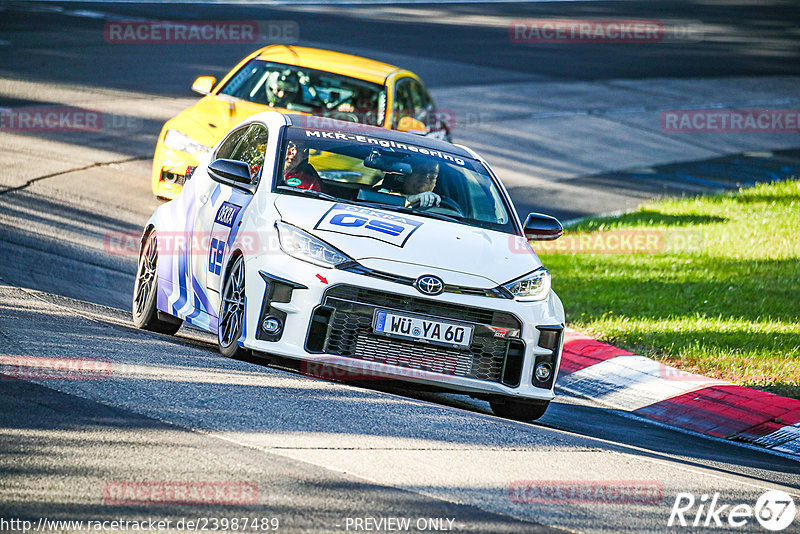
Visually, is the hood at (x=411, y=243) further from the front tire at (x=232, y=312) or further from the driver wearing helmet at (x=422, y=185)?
the front tire at (x=232, y=312)

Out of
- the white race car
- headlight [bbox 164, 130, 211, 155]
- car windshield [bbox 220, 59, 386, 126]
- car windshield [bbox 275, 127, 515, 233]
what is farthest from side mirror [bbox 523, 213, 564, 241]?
car windshield [bbox 220, 59, 386, 126]

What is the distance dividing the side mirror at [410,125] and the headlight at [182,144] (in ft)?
7.85

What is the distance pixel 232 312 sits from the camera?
721 centimetres

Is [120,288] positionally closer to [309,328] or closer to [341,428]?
[309,328]

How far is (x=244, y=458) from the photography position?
5.16m

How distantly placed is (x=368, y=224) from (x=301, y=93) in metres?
6.35

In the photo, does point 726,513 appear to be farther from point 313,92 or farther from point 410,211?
point 313,92

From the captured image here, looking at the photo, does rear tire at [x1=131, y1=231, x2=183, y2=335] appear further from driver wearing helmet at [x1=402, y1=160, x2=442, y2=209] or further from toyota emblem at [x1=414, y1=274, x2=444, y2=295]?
toyota emblem at [x1=414, y1=274, x2=444, y2=295]

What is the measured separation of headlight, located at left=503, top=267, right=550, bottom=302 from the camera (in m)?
6.98

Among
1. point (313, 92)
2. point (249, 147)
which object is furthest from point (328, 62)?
point (249, 147)

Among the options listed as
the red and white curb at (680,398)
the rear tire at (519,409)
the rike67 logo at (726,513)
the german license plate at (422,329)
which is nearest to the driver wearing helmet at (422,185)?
the german license plate at (422,329)

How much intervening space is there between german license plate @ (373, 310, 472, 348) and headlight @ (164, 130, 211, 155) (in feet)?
18.8

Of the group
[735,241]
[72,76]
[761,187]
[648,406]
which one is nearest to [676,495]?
[648,406]

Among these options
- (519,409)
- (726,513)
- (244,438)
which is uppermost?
(244,438)
